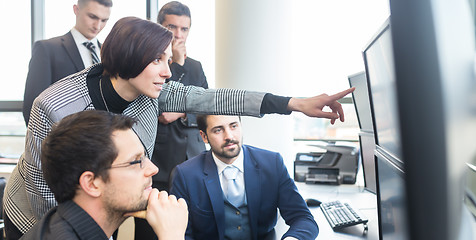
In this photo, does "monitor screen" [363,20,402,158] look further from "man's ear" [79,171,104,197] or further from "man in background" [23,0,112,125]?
"man in background" [23,0,112,125]

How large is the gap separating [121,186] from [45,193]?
341 mm

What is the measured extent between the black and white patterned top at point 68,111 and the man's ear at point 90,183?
0.88ft

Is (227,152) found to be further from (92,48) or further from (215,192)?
(92,48)

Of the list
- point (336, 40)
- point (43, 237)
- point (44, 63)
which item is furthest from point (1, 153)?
point (43, 237)

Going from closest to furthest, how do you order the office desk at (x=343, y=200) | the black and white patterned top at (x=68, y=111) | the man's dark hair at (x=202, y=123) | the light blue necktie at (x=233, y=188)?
the black and white patterned top at (x=68, y=111) → the office desk at (x=343, y=200) → the light blue necktie at (x=233, y=188) → the man's dark hair at (x=202, y=123)

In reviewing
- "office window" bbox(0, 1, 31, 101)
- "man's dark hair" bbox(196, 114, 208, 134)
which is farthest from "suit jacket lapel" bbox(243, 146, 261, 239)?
"office window" bbox(0, 1, 31, 101)

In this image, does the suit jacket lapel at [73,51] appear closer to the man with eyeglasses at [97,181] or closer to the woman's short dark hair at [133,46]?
the woman's short dark hair at [133,46]

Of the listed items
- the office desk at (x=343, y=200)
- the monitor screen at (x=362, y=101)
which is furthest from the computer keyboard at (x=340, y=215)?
the monitor screen at (x=362, y=101)

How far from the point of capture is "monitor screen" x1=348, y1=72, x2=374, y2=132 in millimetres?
1874

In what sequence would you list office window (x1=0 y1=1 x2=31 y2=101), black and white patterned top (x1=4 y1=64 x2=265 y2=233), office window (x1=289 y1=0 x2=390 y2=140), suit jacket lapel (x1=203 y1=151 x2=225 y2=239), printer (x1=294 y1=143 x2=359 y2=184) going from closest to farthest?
1. black and white patterned top (x1=4 y1=64 x2=265 y2=233)
2. suit jacket lapel (x1=203 y1=151 x2=225 y2=239)
3. printer (x1=294 y1=143 x2=359 y2=184)
4. office window (x1=289 y1=0 x2=390 y2=140)
5. office window (x1=0 y1=1 x2=31 y2=101)

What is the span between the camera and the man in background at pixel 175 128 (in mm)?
2158

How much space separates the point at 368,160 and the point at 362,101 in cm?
30

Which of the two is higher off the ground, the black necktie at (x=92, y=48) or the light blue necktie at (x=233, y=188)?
the black necktie at (x=92, y=48)

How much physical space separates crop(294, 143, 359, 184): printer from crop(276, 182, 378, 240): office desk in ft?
0.19
